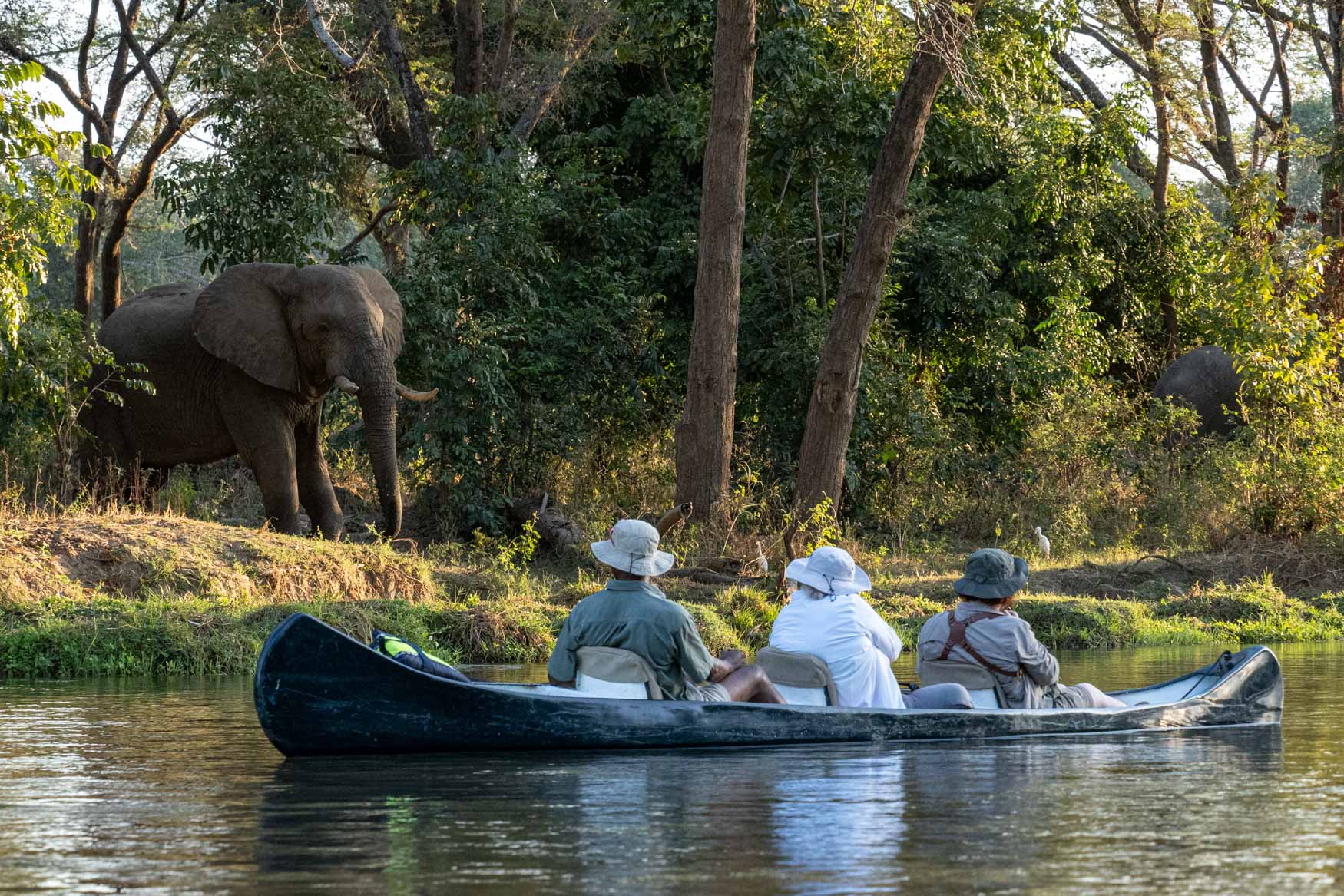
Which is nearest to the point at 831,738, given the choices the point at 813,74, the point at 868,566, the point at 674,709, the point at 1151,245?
the point at 674,709

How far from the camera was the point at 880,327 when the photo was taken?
971 inches

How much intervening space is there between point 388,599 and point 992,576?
777cm

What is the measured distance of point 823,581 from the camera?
10.0 metres

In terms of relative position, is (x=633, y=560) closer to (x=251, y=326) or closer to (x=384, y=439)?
(x=384, y=439)

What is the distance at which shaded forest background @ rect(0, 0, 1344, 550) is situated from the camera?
877 inches

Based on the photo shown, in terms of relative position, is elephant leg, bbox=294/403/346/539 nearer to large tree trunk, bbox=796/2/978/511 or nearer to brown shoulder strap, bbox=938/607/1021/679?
large tree trunk, bbox=796/2/978/511

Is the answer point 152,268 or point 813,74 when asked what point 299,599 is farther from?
point 152,268

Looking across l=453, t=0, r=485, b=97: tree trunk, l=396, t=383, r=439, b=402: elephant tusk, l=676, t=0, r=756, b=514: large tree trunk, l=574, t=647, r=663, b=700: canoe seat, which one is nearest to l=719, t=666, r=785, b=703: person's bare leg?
l=574, t=647, r=663, b=700: canoe seat

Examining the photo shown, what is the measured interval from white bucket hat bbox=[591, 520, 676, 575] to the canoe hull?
74 cm

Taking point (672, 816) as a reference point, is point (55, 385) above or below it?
above

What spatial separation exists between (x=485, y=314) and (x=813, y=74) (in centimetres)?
531

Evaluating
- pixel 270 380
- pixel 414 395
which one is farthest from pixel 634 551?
pixel 414 395

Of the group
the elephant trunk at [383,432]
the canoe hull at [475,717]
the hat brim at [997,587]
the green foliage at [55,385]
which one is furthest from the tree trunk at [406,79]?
the hat brim at [997,587]

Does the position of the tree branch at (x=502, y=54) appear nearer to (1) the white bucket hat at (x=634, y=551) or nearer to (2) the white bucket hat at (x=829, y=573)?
(2) the white bucket hat at (x=829, y=573)
